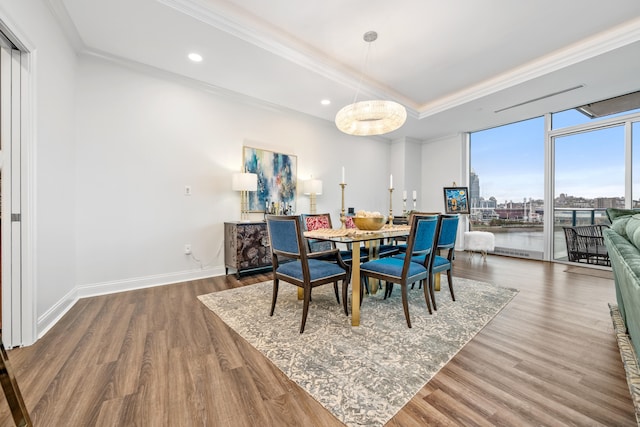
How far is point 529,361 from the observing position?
5.50 feet

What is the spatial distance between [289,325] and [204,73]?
10.7ft

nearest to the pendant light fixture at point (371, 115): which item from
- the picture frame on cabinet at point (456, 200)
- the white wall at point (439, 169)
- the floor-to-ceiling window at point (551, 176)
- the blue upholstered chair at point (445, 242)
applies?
the blue upholstered chair at point (445, 242)

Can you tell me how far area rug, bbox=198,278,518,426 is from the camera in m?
1.38

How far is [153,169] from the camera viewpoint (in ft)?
11.0

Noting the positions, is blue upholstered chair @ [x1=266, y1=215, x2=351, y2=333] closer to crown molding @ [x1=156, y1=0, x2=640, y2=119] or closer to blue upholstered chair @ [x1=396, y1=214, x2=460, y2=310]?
blue upholstered chair @ [x1=396, y1=214, x2=460, y2=310]

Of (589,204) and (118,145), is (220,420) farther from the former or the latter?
(589,204)

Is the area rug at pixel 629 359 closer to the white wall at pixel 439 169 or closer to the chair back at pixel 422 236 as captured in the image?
the chair back at pixel 422 236

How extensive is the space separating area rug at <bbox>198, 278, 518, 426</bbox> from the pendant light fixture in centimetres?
199

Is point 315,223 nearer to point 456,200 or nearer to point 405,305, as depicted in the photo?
point 405,305

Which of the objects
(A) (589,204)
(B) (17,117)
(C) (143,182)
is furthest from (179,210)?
(A) (589,204)

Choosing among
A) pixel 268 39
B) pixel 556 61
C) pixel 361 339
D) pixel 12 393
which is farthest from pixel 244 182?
pixel 556 61

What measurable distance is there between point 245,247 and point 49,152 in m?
2.13

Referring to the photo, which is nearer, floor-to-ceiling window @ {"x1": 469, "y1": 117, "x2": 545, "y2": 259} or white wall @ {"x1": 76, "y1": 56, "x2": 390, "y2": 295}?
white wall @ {"x1": 76, "y1": 56, "x2": 390, "y2": 295}

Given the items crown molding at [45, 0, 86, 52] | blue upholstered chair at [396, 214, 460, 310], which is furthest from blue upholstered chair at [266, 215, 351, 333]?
crown molding at [45, 0, 86, 52]
